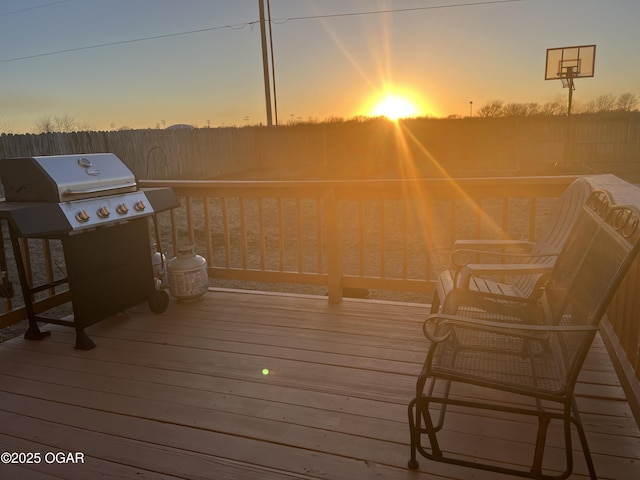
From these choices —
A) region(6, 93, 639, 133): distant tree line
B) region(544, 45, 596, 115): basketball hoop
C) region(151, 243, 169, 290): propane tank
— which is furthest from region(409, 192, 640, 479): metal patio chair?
region(6, 93, 639, 133): distant tree line

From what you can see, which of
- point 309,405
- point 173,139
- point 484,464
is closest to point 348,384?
point 309,405

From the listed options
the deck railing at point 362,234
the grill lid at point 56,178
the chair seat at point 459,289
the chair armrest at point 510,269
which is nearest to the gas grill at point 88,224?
the grill lid at point 56,178

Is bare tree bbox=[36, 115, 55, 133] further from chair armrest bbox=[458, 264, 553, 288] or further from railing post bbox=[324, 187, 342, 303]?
chair armrest bbox=[458, 264, 553, 288]

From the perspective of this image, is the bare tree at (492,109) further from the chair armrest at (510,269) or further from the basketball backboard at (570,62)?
the chair armrest at (510,269)

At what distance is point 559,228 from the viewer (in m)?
2.35

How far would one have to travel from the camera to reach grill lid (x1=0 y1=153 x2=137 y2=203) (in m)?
2.61

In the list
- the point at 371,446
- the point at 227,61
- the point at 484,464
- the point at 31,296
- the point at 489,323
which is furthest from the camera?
the point at 227,61

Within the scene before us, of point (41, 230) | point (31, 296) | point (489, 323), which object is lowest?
point (31, 296)

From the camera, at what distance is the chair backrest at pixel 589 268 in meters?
1.36

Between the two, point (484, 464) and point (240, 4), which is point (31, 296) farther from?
point (240, 4)

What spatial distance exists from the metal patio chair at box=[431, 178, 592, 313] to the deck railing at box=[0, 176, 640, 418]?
0.36m

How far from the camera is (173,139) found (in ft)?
41.5

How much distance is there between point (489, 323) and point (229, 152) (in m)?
13.8

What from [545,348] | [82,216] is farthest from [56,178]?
[545,348]
